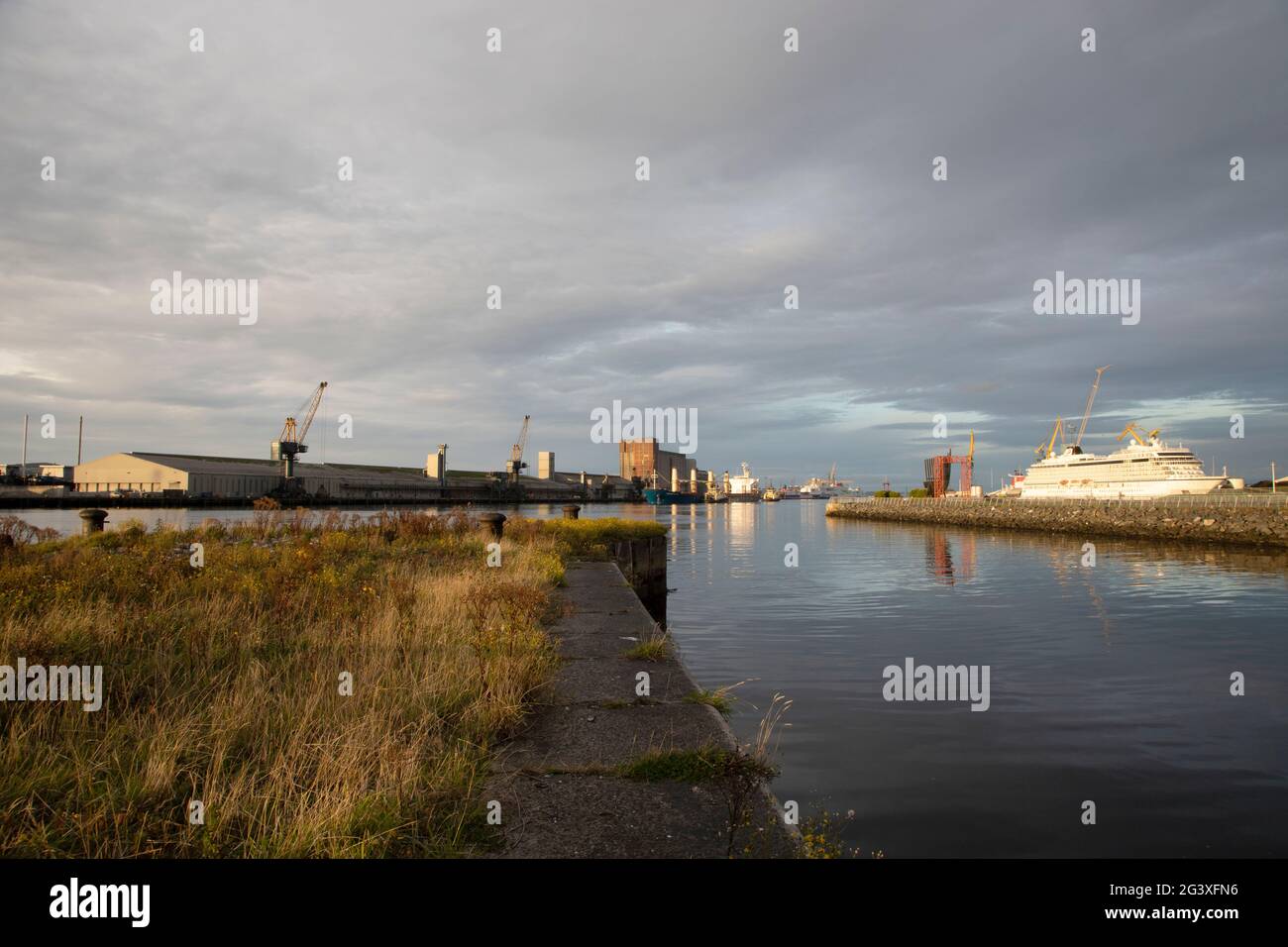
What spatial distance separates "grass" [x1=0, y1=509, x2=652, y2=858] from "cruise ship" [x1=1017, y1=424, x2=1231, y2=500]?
101061mm

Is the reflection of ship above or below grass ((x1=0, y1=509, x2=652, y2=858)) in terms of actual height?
below

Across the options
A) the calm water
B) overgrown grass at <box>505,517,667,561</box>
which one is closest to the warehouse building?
overgrown grass at <box>505,517,667,561</box>

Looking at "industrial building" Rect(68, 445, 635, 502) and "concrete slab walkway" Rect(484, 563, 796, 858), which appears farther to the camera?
"industrial building" Rect(68, 445, 635, 502)

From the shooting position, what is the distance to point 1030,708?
10836mm

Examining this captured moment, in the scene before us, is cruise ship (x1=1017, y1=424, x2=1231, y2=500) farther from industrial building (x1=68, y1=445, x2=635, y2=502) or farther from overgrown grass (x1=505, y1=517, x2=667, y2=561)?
industrial building (x1=68, y1=445, x2=635, y2=502)

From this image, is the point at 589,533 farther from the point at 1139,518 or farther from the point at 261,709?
the point at 1139,518

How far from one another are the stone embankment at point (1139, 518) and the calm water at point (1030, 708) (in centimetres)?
2091

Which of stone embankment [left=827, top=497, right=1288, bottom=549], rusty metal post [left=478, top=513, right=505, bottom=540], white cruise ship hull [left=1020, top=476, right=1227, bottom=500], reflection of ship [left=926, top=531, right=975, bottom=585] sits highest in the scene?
white cruise ship hull [left=1020, top=476, right=1227, bottom=500]

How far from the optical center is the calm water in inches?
272

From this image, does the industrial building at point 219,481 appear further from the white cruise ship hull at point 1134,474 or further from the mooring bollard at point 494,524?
the white cruise ship hull at point 1134,474

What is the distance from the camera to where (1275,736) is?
368 inches

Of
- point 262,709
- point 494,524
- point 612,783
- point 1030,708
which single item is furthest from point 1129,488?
point 262,709
